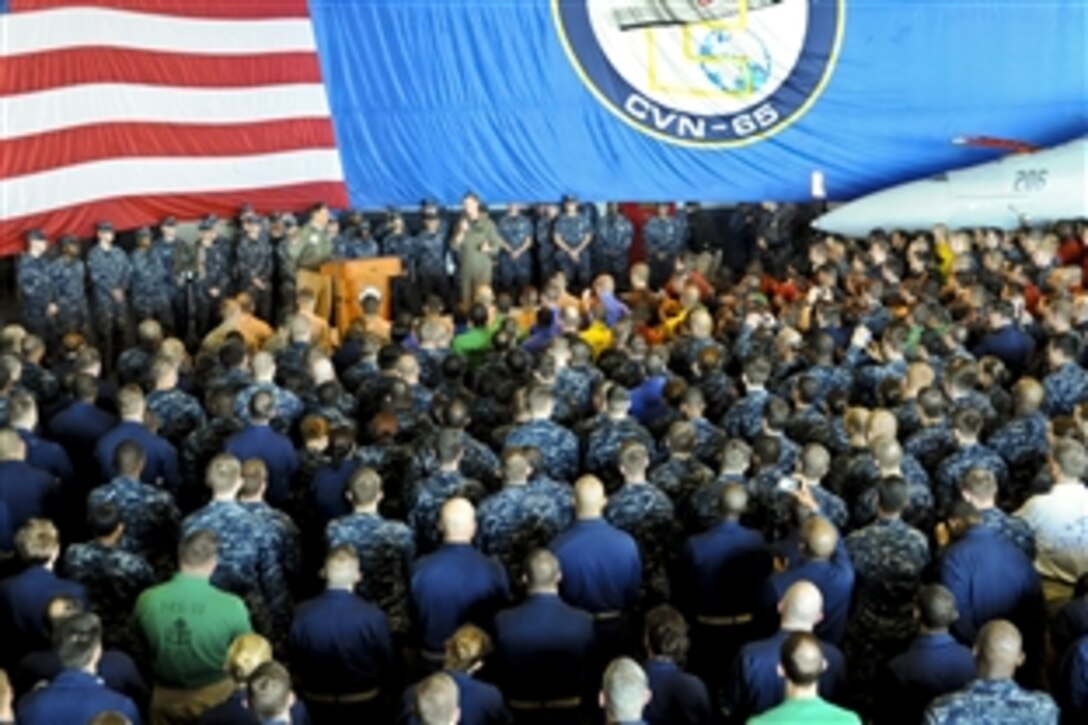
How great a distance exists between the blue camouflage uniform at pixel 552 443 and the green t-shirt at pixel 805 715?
3419 mm

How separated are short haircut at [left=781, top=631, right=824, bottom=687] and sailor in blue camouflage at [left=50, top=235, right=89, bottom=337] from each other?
10.6 m

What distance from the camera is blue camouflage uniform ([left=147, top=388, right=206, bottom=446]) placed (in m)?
9.76

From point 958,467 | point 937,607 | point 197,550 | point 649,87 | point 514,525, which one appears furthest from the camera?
point 649,87

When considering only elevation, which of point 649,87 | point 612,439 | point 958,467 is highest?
point 649,87

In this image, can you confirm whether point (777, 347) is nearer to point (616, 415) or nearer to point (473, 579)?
point (616, 415)

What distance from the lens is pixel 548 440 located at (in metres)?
8.77

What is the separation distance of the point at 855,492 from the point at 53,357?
8.87m

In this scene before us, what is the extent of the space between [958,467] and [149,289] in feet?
31.0

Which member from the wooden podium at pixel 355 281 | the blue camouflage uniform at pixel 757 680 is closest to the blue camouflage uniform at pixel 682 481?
the blue camouflage uniform at pixel 757 680

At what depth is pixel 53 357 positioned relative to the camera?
47.2ft

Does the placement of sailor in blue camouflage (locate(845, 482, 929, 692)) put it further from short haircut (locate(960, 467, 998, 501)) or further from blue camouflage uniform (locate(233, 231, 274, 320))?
blue camouflage uniform (locate(233, 231, 274, 320))

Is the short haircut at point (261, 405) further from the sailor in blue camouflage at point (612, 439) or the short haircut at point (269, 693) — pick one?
the short haircut at point (269, 693)

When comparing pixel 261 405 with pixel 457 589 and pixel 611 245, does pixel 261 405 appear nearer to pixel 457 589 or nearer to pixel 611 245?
pixel 457 589

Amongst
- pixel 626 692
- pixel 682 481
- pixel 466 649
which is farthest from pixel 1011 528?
pixel 466 649
